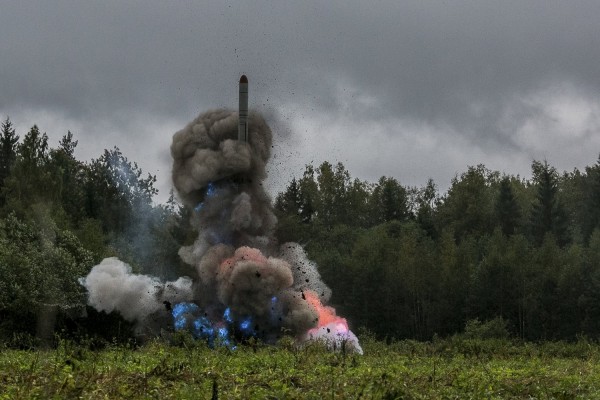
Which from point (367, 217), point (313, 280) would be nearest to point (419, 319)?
point (313, 280)

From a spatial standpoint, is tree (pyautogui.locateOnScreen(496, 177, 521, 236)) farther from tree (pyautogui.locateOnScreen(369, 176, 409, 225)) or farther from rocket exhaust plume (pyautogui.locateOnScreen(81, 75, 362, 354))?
rocket exhaust plume (pyautogui.locateOnScreen(81, 75, 362, 354))

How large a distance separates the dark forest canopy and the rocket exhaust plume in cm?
437

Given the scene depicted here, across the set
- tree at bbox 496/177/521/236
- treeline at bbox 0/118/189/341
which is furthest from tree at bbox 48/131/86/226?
tree at bbox 496/177/521/236

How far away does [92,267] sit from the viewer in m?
60.3

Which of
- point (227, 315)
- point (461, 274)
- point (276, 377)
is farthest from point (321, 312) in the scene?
point (461, 274)

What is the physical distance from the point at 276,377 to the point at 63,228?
51675mm

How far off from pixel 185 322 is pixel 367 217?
275 ft

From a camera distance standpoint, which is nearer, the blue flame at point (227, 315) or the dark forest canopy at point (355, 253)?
the blue flame at point (227, 315)

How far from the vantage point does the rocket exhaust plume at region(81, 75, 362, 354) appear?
48781mm

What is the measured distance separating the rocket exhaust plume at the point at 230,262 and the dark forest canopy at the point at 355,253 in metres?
4.37

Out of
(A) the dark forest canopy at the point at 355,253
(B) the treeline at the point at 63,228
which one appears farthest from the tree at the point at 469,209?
(B) the treeline at the point at 63,228

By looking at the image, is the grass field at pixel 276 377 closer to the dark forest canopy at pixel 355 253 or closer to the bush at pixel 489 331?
the dark forest canopy at pixel 355 253

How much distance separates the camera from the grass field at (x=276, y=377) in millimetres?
22547

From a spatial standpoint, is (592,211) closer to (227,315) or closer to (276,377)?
(227,315)
